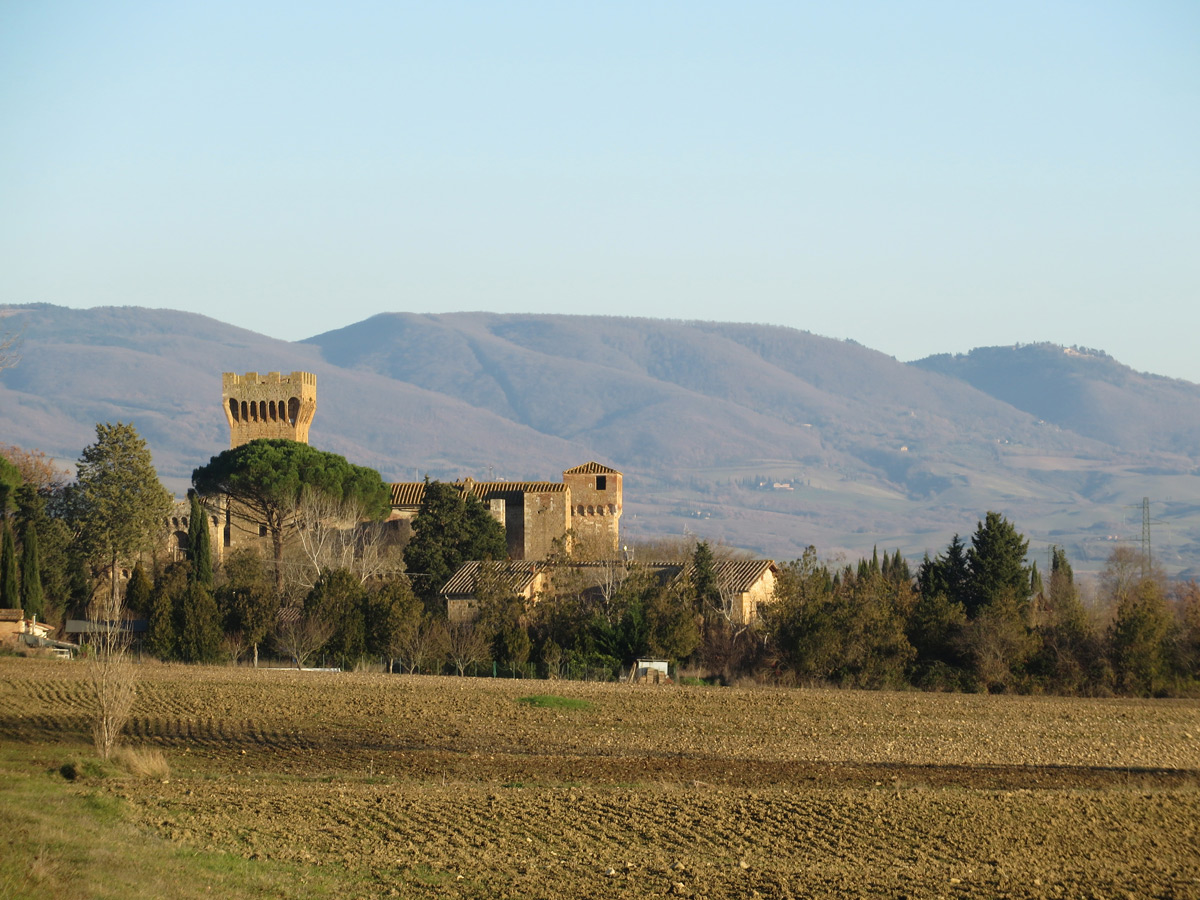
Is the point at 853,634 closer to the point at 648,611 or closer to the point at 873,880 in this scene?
the point at 648,611

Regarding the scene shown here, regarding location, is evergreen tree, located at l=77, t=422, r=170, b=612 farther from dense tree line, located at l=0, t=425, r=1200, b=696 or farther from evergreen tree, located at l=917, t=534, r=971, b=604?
evergreen tree, located at l=917, t=534, r=971, b=604

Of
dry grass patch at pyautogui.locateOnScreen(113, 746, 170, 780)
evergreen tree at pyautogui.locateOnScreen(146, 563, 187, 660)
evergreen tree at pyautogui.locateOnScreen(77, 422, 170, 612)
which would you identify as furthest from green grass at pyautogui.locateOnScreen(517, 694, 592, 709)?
evergreen tree at pyautogui.locateOnScreen(77, 422, 170, 612)

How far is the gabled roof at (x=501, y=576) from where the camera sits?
4522cm

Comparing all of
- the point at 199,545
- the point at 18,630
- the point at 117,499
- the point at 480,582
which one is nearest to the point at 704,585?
the point at 480,582

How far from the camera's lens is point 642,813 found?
16.5m

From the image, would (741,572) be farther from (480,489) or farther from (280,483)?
(280,483)

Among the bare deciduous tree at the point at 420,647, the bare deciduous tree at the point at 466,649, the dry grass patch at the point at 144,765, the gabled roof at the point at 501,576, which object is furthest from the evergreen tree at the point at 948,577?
the dry grass patch at the point at 144,765

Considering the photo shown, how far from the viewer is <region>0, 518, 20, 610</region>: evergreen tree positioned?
143 ft

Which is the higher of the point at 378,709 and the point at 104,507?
the point at 104,507

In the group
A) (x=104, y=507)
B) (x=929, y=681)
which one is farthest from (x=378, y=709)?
(x=104, y=507)

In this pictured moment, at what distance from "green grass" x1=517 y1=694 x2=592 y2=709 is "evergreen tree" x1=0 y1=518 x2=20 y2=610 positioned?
2062 centimetres

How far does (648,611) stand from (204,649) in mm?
12760

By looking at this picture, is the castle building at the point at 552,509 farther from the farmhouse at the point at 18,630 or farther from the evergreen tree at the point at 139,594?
the farmhouse at the point at 18,630

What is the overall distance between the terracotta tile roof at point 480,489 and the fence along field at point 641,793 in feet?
83.9
